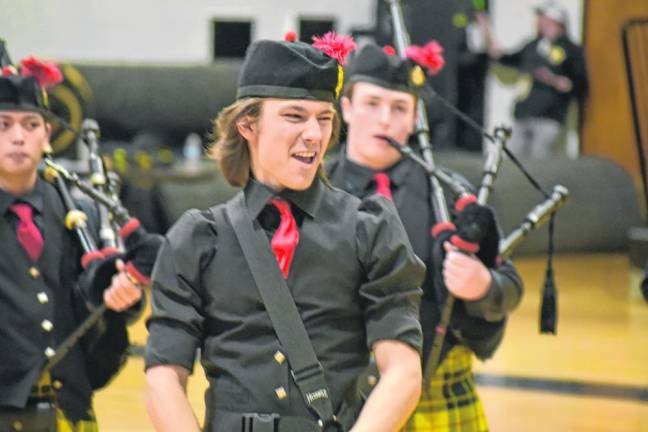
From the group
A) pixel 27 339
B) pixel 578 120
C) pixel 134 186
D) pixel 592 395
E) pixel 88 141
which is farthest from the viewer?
pixel 578 120

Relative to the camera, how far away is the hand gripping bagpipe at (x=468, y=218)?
3.79 metres

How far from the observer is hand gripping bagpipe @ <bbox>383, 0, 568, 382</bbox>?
12.4ft

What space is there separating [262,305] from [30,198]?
150 cm

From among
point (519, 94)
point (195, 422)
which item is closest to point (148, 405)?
point (195, 422)

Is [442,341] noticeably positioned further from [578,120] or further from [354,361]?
[578,120]

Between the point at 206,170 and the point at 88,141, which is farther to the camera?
the point at 206,170

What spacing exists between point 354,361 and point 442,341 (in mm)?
1260

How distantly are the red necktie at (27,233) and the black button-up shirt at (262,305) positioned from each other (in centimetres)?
128

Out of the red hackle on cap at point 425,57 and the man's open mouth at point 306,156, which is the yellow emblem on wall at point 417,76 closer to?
the red hackle on cap at point 425,57

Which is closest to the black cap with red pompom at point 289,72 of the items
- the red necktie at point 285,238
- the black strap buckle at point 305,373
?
the red necktie at point 285,238

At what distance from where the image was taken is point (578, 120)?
12.9m

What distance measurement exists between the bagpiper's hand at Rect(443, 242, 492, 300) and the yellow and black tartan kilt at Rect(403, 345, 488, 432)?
0.32 meters

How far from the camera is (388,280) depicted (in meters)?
2.71

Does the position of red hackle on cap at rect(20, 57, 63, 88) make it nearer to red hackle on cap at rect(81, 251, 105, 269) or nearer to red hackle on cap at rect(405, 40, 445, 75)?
red hackle on cap at rect(81, 251, 105, 269)
